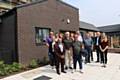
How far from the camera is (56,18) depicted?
48.7 feet

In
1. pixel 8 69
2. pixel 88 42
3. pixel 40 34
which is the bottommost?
pixel 8 69

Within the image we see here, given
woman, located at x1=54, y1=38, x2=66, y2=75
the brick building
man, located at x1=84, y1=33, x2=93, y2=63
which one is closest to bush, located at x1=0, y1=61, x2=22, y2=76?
the brick building

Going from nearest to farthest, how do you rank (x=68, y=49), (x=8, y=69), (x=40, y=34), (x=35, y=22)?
1. (x=68, y=49)
2. (x=8, y=69)
3. (x=35, y=22)
4. (x=40, y=34)

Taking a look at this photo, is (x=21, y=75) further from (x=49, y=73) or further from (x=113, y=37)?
(x=113, y=37)

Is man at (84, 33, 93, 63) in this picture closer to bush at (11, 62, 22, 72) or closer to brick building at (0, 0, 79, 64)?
brick building at (0, 0, 79, 64)

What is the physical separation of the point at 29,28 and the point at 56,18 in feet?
10.5

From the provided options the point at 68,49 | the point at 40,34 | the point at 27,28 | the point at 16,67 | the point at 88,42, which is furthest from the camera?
the point at 40,34

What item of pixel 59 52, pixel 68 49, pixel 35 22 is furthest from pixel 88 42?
pixel 35 22

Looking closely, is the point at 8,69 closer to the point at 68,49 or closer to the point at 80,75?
the point at 68,49

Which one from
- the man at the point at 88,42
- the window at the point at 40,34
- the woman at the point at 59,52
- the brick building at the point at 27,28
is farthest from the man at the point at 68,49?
the window at the point at 40,34

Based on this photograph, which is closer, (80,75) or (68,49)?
(80,75)

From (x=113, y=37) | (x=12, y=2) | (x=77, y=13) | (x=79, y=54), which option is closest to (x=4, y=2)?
(x=12, y=2)

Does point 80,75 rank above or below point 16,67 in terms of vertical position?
below

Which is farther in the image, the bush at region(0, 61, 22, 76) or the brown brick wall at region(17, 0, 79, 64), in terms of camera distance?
the brown brick wall at region(17, 0, 79, 64)
